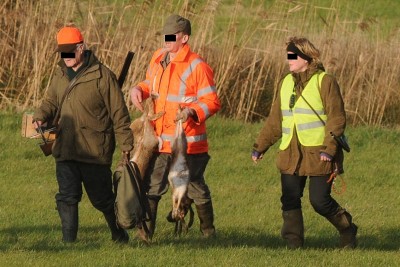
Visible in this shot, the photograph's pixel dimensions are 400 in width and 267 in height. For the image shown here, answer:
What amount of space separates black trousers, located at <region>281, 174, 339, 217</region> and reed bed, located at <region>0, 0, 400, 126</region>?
6.28 metres

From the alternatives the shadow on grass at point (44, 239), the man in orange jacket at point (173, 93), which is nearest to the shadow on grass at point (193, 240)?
the shadow on grass at point (44, 239)

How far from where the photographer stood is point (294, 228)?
9875 mm

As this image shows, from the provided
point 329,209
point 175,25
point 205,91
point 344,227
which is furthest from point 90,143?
point 344,227

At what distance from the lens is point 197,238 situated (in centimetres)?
1031

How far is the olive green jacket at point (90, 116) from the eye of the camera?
367 inches

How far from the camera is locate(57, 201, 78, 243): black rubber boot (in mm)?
9555

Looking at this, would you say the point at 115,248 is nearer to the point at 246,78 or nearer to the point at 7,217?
the point at 7,217

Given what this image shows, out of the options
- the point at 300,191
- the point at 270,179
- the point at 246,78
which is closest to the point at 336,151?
the point at 300,191

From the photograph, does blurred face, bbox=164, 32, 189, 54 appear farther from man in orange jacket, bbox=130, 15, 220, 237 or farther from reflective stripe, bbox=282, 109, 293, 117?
reflective stripe, bbox=282, 109, 293, 117

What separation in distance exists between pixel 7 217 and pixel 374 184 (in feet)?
13.8

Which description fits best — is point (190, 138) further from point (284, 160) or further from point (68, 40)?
point (68, 40)

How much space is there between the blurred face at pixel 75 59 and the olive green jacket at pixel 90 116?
0.26ft

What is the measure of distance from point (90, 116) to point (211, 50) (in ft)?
23.5

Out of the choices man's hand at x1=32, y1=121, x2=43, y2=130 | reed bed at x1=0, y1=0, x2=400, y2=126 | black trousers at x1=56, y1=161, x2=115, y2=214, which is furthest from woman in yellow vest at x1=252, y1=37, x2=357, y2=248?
reed bed at x1=0, y1=0, x2=400, y2=126
